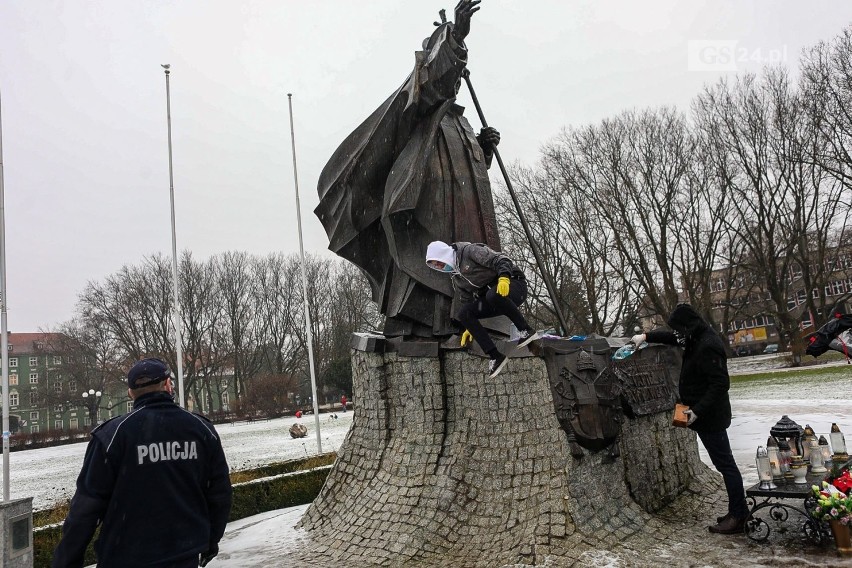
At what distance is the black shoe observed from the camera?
5.32 metres

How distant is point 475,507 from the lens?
5.41 m

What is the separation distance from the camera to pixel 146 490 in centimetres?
291

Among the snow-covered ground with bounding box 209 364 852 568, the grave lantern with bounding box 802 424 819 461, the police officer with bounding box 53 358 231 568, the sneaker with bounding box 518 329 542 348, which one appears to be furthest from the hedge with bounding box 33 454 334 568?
the grave lantern with bounding box 802 424 819 461

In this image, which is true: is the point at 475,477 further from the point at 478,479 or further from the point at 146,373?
the point at 146,373

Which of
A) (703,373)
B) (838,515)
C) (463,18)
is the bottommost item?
(838,515)

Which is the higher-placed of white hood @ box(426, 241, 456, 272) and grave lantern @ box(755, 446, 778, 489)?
white hood @ box(426, 241, 456, 272)

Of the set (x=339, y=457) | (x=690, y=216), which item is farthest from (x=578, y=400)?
(x=690, y=216)

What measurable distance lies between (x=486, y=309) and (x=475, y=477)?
153 cm

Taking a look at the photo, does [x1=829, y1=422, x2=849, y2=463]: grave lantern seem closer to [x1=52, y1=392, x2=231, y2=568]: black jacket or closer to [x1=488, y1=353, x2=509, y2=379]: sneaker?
[x1=488, y1=353, x2=509, y2=379]: sneaker

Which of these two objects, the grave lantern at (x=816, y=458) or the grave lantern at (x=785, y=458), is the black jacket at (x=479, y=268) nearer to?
the grave lantern at (x=785, y=458)

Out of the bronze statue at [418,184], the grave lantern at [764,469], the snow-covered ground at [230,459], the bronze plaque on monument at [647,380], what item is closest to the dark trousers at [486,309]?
the bronze statue at [418,184]

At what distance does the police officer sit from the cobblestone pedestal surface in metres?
2.67

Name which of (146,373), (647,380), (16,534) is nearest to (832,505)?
(647,380)

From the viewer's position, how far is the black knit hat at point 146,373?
314 centimetres
